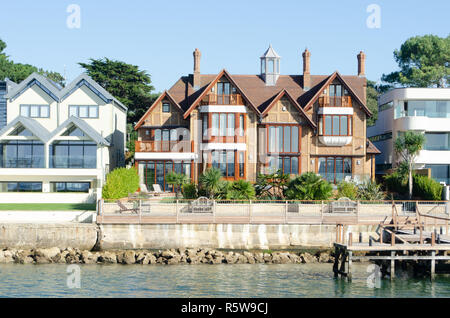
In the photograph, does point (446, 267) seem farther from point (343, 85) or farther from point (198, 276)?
point (343, 85)

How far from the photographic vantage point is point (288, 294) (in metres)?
26.1

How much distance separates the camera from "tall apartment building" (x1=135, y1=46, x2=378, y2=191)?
159ft

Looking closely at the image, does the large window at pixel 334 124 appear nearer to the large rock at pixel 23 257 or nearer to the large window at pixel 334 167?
the large window at pixel 334 167

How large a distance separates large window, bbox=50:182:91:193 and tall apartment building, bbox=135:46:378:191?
4573 millimetres

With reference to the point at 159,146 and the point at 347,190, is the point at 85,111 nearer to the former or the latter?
the point at 159,146

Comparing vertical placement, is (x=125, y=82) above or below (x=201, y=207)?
above

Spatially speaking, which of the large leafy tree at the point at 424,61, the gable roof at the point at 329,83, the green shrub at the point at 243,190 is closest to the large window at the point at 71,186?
the green shrub at the point at 243,190

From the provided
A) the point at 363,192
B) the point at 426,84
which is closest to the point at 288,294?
the point at 363,192

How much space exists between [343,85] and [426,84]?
109 feet

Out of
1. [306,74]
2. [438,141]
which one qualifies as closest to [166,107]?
[306,74]

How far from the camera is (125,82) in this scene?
70000 millimetres

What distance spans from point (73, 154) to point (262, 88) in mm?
17208

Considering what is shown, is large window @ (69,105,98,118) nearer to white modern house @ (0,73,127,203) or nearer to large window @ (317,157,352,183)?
white modern house @ (0,73,127,203)

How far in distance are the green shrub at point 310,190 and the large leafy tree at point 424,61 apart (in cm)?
4193
